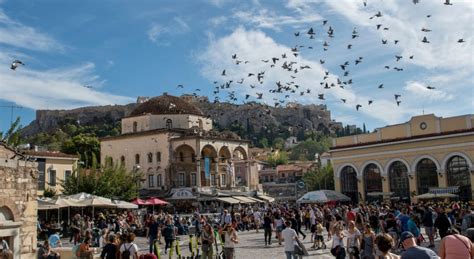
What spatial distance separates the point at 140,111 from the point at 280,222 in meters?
37.3

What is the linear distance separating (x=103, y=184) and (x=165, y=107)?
19.3 m

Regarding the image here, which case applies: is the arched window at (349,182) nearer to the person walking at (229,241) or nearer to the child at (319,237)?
the child at (319,237)

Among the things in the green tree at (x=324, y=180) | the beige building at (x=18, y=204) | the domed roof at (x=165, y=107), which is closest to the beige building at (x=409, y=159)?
the domed roof at (x=165, y=107)

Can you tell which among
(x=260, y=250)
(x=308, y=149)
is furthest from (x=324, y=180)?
(x=308, y=149)

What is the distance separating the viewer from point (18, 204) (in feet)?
51.9

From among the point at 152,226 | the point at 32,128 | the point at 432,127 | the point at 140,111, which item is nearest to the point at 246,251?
the point at 152,226

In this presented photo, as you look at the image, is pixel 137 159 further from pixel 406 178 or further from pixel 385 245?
pixel 385 245

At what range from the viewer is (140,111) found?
185ft

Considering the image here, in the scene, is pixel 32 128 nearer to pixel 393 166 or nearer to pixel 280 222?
pixel 393 166

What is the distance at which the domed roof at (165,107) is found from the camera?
55250 millimetres

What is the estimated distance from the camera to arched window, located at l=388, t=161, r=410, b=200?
1640 inches

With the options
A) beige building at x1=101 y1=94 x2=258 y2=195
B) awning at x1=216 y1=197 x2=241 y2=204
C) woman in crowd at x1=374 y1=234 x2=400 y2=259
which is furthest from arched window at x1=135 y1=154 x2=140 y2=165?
woman in crowd at x1=374 y1=234 x2=400 y2=259

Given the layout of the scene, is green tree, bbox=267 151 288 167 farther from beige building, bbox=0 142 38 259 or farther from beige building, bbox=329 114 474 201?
beige building, bbox=0 142 38 259

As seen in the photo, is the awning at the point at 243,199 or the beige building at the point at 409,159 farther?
the awning at the point at 243,199
